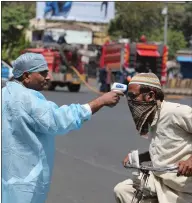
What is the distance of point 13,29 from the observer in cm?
5681

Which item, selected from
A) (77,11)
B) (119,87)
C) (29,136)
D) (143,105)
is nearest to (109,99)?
(119,87)

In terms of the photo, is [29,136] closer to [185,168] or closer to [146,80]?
[146,80]

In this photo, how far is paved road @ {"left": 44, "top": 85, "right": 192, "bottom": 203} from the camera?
28.4ft

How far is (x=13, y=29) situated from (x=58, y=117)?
173 ft

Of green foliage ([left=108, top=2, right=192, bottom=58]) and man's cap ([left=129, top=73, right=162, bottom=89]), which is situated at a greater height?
man's cap ([left=129, top=73, right=162, bottom=89])

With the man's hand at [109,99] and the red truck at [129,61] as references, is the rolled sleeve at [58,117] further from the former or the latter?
the red truck at [129,61]

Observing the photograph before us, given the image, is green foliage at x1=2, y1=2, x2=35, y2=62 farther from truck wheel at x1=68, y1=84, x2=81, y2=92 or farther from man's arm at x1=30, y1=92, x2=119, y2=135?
man's arm at x1=30, y1=92, x2=119, y2=135

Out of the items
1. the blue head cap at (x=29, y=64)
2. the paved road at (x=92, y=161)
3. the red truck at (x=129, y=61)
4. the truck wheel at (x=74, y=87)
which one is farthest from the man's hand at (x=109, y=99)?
the truck wheel at (x=74, y=87)

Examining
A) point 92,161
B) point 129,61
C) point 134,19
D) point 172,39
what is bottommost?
point 172,39

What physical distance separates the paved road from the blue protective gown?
133 inches

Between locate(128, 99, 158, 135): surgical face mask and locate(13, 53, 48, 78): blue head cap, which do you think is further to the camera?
locate(13, 53, 48, 78): blue head cap

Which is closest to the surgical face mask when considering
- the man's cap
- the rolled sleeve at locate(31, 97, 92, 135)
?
the man's cap

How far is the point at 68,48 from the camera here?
35688 millimetres

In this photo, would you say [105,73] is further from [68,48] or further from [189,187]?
[189,187]
